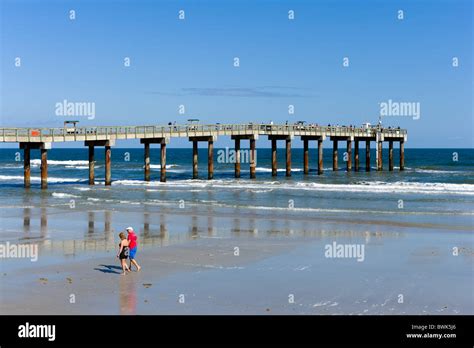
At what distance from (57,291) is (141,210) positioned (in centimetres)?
1685

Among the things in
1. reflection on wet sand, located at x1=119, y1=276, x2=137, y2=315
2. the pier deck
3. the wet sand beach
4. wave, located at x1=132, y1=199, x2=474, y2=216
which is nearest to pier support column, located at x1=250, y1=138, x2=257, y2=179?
the pier deck

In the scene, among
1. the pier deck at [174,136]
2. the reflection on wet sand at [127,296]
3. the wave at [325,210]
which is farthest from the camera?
the pier deck at [174,136]

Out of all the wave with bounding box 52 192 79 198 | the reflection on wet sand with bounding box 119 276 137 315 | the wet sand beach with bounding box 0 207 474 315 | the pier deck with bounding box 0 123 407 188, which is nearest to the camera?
the reflection on wet sand with bounding box 119 276 137 315

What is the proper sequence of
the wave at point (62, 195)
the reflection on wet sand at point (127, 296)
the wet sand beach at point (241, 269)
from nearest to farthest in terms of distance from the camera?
the reflection on wet sand at point (127, 296)
the wet sand beach at point (241, 269)
the wave at point (62, 195)

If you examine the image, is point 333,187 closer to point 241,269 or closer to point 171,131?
point 171,131

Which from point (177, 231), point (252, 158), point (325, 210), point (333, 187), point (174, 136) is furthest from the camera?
point (252, 158)

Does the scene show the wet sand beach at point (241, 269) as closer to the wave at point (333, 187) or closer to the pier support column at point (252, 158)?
the wave at point (333, 187)

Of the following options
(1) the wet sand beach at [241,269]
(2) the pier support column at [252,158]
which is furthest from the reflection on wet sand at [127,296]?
(2) the pier support column at [252,158]

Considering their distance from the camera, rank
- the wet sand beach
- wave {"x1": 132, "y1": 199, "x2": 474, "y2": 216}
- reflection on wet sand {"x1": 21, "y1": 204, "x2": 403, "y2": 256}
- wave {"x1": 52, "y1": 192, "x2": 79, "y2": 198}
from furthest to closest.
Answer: wave {"x1": 52, "y1": 192, "x2": 79, "y2": 198} < wave {"x1": 132, "y1": 199, "x2": 474, "y2": 216} < reflection on wet sand {"x1": 21, "y1": 204, "x2": 403, "y2": 256} < the wet sand beach

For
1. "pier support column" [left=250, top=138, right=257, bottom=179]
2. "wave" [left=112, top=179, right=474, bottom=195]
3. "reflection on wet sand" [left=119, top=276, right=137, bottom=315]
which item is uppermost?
"pier support column" [left=250, top=138, right=257, bottom=179]

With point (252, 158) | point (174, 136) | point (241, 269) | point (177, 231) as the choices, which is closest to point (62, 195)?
point (174, 136)

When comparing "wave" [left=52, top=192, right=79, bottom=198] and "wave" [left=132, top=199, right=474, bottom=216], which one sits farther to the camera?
"wave" [left=52, top=192, right=79, bottom=198]

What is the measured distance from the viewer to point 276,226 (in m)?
25.7

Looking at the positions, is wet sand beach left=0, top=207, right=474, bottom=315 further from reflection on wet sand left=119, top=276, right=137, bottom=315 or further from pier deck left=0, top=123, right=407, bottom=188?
pier deck left=0, top=123, right=407, bottom=188
